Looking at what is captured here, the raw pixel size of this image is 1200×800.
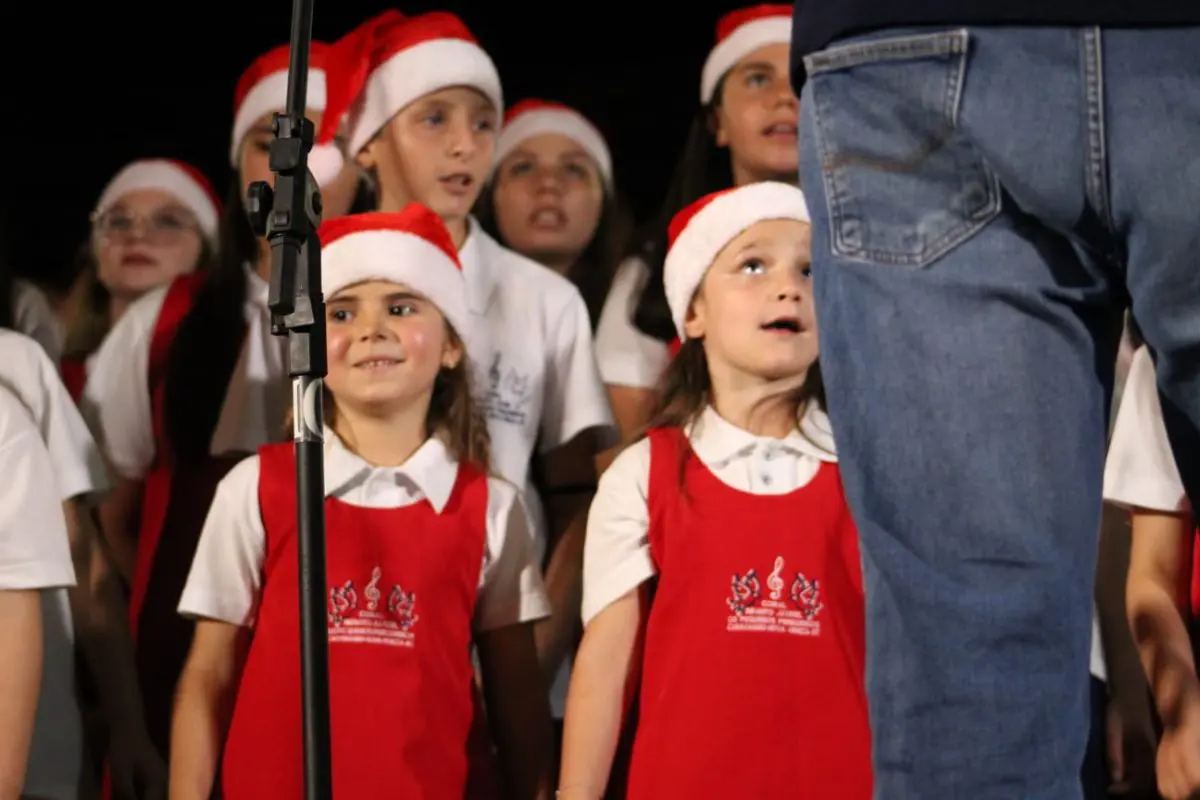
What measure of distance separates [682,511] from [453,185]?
0.87 m

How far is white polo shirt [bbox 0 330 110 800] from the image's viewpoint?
2.36 meters

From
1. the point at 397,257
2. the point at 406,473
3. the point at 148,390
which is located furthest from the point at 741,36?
the point at 148,390

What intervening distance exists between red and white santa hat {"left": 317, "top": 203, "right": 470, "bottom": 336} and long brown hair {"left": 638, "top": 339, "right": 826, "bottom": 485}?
33cm

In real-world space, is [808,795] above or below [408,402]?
below

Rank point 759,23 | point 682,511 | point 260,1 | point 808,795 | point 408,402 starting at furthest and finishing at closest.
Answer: point 260,1 < point 759,23 < point 408,402 < point 682,511 < point 808,795

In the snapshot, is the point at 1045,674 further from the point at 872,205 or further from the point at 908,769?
the point at 872,205

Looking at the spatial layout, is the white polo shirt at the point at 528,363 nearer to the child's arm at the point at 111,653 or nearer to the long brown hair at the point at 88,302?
the child's arm at the point at 111,653

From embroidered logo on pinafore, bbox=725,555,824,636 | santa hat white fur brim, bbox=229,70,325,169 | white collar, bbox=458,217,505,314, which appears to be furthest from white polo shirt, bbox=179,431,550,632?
santa hat white fur brim, bbox=229,70,325,169

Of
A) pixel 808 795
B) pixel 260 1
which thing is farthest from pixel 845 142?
pixel 260 1

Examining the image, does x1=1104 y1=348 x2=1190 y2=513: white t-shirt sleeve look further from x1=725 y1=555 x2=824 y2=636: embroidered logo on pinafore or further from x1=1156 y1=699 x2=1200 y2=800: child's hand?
x1=725 y1=555 x2=824 y2=636: embroidered logo on pinafore

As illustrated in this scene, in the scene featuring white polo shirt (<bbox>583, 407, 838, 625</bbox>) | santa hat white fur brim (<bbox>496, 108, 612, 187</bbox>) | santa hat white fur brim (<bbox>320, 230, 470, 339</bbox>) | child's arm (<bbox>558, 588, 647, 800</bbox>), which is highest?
santa hat white fur brim (<bbox>496, 108, 612, 187</bbox>)

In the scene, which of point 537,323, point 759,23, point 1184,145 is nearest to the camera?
point 1184,145

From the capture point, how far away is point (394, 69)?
2.81 metres

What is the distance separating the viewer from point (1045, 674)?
0.83 m
